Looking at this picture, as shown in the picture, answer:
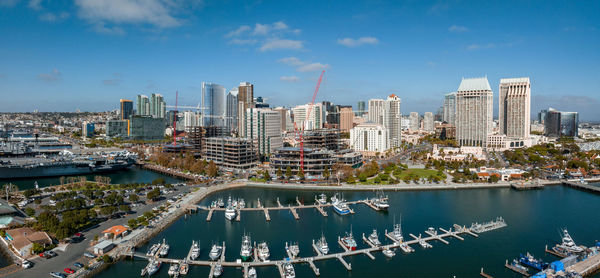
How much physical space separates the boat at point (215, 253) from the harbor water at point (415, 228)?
487mm

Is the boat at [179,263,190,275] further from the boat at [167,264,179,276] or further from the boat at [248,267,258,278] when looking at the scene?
the boat at [248,267,258,278]

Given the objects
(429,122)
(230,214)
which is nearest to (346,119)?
(429,122)

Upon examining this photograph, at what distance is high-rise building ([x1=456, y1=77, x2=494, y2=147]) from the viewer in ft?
235

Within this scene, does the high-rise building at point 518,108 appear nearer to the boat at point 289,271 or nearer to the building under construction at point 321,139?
the building under construction at point 321,139

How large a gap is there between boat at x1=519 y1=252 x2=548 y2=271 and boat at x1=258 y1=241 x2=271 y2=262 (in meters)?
12.8

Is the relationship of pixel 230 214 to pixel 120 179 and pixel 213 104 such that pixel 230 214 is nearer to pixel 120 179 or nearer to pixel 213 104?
pixel 120 179

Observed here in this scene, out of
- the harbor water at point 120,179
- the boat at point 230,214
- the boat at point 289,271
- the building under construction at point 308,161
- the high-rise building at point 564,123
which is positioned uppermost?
the high-rise building at point 564,123

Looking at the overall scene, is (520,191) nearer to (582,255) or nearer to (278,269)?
(582,255)

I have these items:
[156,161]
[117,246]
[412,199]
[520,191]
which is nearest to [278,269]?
[117,246]

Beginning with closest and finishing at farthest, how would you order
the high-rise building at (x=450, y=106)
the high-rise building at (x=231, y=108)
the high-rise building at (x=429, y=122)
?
the high-rise building at (x=231, y=108) < the high-rise building at (x=450, y=106) < the high-rise building at (x=429, y=122)

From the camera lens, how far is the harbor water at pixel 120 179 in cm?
3778

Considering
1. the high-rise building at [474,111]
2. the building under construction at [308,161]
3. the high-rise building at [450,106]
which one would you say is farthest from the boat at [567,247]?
the high-rise building at [450,106]

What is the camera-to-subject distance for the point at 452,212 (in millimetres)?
27500

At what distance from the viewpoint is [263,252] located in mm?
18469
